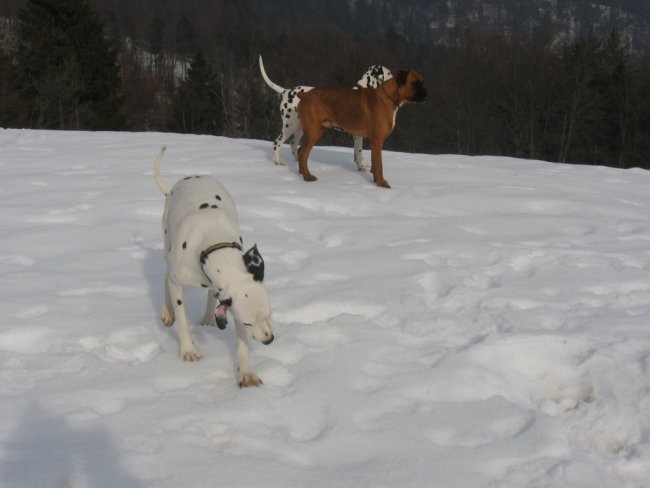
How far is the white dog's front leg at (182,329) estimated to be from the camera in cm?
388

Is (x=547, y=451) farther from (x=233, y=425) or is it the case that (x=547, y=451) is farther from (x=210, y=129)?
(x=210, y=129)

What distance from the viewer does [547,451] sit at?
117 inches

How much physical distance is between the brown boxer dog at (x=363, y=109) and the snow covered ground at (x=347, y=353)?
1.59 meters

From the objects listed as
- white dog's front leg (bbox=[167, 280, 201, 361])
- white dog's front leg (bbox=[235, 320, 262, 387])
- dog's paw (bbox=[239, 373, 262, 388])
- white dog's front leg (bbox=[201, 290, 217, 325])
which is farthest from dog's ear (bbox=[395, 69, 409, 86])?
dog's paw (bbox=[239, 373, 262, 388])

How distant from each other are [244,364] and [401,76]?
20.1 feet

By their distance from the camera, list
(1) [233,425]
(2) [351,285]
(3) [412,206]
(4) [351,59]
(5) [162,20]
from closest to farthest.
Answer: (1) [233,425], (2) [351,285], (3) [412,206], (4) [351,59], (5) [162,20]

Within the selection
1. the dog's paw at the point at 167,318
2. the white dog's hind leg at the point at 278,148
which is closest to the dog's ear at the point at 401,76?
the white dog's hind leg at the point at 278,148

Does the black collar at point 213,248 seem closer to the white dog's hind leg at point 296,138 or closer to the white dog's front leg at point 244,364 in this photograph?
the white dog's front leg at point 244,364

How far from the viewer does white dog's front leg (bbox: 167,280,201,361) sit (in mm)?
3877

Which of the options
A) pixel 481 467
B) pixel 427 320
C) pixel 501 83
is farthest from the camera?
pixel 501 83

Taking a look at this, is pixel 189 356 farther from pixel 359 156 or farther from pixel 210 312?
pixel 359 156

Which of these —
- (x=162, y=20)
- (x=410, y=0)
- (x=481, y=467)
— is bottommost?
(x=481, y=467)

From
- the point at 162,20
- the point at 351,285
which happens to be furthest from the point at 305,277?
the point at 162,20

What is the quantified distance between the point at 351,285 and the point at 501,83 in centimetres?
3803
